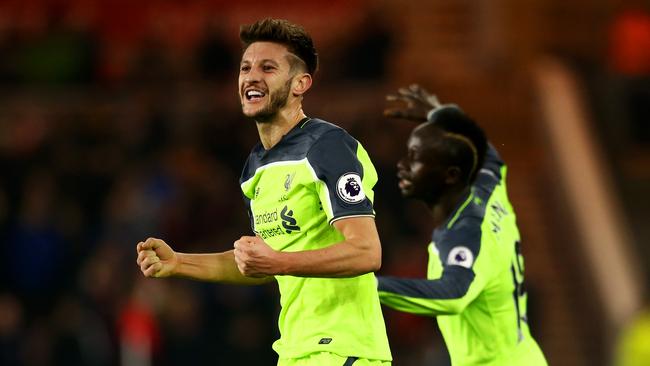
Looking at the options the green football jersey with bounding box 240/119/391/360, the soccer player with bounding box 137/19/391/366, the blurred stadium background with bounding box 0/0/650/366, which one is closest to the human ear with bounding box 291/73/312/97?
the soccer player with bounding box 137/19/391/366

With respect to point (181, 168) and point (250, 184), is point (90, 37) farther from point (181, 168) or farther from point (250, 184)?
point (250, 184)

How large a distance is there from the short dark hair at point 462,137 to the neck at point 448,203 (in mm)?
80

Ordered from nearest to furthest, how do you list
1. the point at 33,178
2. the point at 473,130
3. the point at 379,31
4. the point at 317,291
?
1. the point at 317,291
2. the point at 473,130
3. the point at 33,178
4. the point at 379,31

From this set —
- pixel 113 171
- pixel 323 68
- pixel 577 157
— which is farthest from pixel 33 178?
pixel 577 157

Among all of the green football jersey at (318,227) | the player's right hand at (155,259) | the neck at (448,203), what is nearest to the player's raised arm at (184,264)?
the player's right hand at (155,259)

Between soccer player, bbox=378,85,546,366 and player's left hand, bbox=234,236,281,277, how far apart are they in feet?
4.09

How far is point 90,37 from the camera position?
15.1 m

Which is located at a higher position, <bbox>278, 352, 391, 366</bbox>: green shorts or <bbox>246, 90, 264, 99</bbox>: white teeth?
<bbox>246, 90, 264, 99</bbox>: white teeth

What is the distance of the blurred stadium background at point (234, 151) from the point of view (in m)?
12.0

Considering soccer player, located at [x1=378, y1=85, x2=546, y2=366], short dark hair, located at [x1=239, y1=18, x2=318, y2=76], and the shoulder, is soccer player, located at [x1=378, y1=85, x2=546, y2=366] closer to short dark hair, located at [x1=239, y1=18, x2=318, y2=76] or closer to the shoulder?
A: the shoulder

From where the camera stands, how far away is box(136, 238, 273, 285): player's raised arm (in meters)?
5.28

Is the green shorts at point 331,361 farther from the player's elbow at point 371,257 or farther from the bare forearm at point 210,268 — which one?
the bare forearm at point 210,268

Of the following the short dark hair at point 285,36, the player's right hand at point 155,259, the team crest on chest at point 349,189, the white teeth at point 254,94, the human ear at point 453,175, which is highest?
the short dark hair at point 285,36

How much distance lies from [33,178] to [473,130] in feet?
24.3
